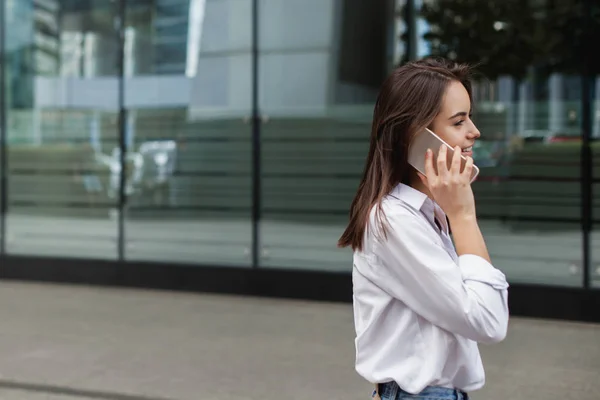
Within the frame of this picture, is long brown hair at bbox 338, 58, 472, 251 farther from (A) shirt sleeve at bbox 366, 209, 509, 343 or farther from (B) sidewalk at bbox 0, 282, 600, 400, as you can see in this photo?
(B) sidewalk at bbox 0, 282, 600, 400

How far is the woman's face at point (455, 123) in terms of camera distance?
6.10ft

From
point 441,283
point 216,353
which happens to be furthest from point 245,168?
point 441,283

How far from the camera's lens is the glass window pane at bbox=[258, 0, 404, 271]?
9.87 metres

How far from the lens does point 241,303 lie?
9742 mm

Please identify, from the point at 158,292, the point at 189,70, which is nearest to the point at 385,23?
the point at 189,70

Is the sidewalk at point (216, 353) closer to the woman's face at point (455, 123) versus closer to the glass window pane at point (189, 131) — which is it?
the glass window pane at point (189, 131)

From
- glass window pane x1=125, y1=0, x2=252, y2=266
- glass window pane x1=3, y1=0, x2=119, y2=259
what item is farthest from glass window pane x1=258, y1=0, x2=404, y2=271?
glass window pane x1=3, y1=0, x2=119, y2=259

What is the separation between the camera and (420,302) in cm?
179

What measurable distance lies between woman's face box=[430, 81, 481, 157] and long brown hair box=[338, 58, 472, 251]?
1 cm

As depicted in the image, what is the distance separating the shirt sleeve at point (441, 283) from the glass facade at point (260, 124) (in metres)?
7.42

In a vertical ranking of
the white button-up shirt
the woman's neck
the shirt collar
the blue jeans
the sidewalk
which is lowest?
the sidewalk

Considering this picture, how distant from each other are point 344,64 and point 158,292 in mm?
3566

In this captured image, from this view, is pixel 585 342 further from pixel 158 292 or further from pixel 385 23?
pixel 158 292

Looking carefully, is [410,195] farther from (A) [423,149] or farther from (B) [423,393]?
(B) [423,393]
